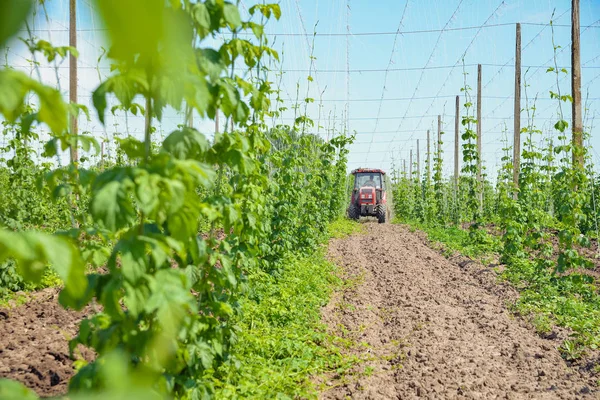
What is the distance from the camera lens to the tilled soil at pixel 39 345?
145 inches

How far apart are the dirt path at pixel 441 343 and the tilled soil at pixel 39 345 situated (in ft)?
7.48

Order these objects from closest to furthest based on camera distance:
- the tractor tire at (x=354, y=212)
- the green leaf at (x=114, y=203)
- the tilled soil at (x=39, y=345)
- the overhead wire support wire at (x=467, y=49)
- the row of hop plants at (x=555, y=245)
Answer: the green leaf at (x=114, y=203)
the tilled soil at (x=39, y=345)
the row of hop plants at (x=555, y=245)
the overhead wire support wire at (x=467, y=49)
the tractor tire at (x=354, y=212)

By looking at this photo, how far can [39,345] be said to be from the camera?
441 cm

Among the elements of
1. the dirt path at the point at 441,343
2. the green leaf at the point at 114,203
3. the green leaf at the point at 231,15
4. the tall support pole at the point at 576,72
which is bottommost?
the dirt path at the point at 441,343

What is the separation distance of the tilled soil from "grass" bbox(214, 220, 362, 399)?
4.39 ft

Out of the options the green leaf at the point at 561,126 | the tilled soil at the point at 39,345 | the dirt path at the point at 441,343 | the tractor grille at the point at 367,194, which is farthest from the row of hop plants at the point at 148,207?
the tractor grille at the point at 367,194

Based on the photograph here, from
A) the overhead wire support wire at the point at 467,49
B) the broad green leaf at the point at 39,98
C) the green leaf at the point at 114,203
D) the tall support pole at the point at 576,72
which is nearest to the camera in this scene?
the broad green leaf at the point at 39,98

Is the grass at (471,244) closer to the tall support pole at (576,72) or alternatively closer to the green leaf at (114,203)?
the tall support pole at (576,72)

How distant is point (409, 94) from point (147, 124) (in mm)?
24724

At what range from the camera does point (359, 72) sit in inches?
848

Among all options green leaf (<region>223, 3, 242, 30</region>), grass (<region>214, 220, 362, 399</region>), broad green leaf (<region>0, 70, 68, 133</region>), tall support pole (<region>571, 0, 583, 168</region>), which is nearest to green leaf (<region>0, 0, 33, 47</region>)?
broad green leaf (<region>0, 70, 68, 133</region>)

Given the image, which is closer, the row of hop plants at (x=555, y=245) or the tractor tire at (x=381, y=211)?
the row of hop plants at (x=555, y=245)

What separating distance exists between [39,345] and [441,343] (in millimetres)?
4187

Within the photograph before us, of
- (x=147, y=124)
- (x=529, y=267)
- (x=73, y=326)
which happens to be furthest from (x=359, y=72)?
(x=147, y=124)
